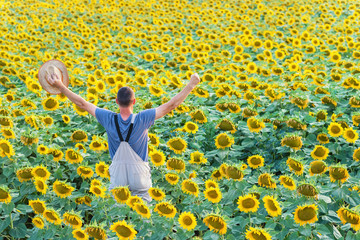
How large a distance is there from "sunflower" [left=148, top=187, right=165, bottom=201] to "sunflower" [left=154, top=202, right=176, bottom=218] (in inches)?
7.2

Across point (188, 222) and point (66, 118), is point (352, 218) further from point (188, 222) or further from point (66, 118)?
point (66, 118)

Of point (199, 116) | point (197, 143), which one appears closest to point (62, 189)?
point (197, 143)

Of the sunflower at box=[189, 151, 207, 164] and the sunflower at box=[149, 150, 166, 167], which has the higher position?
the sunflower at box=[149, 150, 166, 167]

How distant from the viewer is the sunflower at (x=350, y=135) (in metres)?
4.33

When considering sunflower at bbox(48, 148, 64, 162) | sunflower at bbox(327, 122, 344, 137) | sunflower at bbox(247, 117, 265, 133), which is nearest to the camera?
sunflower at bbox(48, 148, 64, 162)

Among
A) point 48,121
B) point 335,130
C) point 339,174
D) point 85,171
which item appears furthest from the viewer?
point 48,121

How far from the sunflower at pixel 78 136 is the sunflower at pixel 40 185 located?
2.96 feet

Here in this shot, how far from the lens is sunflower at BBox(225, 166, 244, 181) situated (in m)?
3.58

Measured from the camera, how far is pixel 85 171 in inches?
156

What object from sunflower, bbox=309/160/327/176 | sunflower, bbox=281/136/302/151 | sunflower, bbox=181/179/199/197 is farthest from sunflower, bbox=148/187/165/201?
sunflower, bbox=281/136/302/151

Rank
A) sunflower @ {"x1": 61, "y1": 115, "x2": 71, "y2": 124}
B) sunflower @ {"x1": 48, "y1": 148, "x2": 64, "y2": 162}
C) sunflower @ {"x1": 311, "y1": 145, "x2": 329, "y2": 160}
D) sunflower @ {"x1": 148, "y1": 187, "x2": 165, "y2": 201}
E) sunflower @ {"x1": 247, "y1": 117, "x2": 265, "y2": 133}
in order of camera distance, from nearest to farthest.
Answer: sunflower @ {"x1": 148, "y1": 187, "x2": 165, "y2": 201}, sunflower @ {"x1": 311, "y1": 145, "x2": 329, "y2": 160}, sunflower @ {"x1": 48, "y1": 148, "x2": 64, "y2": 162}, sunflower @ {"x1": 247, "y1": 117, "x2": 265, "y2": 133}, sunflower @ {"x1": 61, "y1": 115, "x2": 71, "y2": 124}

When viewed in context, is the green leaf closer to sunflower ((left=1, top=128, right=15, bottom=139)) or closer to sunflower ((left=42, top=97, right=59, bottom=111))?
sunflower ((left=1, top=128, right=15, bottom=139))

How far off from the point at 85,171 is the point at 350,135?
2693 mm

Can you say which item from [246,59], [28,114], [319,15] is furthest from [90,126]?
[319,15]
